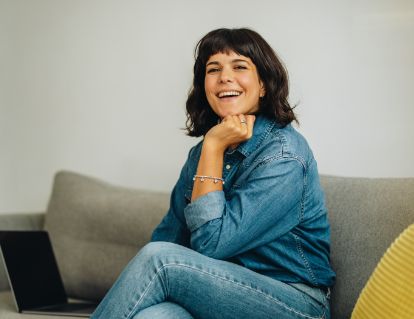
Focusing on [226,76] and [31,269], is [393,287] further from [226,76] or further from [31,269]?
[31,269]

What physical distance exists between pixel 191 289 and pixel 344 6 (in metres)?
1.21

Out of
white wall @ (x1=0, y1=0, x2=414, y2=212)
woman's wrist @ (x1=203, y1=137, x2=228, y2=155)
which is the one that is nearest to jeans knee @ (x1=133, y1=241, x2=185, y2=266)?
woman's wrist @ (x1=203, y1=137, x2=228, y2=155)

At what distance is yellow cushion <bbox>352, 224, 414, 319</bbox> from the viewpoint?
50.3 inches

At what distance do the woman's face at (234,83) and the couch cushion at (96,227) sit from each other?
59 cm

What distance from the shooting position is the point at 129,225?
2363 millimetres

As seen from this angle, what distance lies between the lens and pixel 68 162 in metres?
3.03

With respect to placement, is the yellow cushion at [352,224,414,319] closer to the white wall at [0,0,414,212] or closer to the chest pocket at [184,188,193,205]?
the chest pocket at [184,188,193,205]

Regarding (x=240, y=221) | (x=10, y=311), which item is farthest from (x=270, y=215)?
(x=10, y=311)

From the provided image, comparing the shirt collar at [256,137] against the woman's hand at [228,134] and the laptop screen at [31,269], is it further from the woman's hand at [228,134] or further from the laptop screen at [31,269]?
the laptop screen at [31,269]

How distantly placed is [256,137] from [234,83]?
16 cm

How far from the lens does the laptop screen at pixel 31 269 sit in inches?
85.2

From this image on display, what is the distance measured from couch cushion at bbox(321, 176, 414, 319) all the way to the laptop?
31.5 inches

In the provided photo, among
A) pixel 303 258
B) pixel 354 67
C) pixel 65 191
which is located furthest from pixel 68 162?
pixel 303 258

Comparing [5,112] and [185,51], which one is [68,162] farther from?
[185,51]
